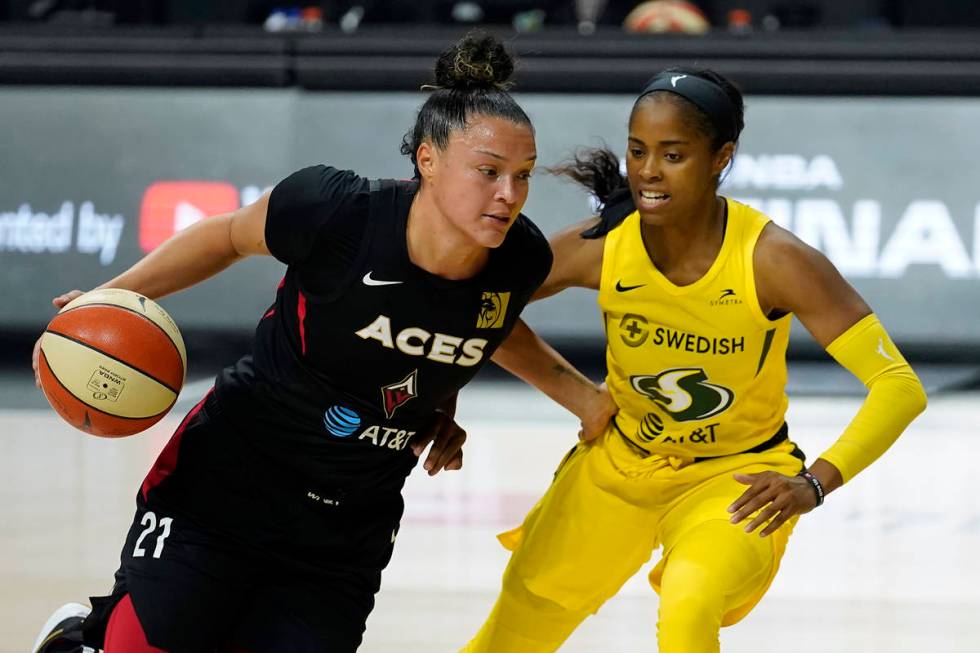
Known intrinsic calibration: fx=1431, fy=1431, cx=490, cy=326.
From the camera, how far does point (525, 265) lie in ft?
10.5

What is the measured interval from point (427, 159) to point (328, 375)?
52cm

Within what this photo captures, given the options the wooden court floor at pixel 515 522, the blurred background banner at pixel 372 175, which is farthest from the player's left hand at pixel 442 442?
the blurred background banner at pixel 372 175

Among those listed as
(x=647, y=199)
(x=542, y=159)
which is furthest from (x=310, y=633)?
(x=542, y=159)

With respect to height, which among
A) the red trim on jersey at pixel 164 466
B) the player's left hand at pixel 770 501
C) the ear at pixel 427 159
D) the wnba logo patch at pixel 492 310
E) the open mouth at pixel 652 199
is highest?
the ear at pixel 427 159

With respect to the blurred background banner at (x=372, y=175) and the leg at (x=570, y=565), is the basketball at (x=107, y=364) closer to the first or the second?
the leg at (x=570, y=565)

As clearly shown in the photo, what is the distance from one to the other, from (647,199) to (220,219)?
3.20 ft

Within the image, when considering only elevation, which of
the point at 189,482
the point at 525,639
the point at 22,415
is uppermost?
the point at 189,482

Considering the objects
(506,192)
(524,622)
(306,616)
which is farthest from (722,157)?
(306,616)

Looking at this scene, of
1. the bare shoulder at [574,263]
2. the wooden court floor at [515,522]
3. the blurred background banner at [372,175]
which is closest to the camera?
the bare shoulder at [574,263]

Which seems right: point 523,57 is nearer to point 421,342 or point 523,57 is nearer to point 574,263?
point 574,263

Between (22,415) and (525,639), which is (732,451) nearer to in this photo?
(525,639)

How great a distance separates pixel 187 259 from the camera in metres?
3.24

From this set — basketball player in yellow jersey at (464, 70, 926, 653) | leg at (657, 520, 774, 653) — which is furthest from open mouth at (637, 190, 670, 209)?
leg at (657, 520, 774, 653)

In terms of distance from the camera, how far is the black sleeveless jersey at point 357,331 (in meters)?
3.05
